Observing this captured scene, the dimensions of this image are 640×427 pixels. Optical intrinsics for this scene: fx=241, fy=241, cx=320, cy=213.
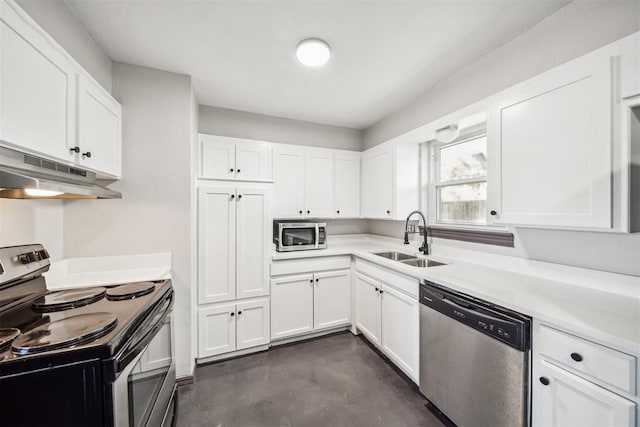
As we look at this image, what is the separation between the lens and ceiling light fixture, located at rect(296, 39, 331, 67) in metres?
1.63

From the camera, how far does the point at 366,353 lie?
7.74 feet

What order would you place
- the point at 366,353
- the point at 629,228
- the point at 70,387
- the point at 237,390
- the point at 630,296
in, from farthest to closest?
the point at 366,353 → the point at 237,390 → the point at 630,296 → the point at 629,228 → the point at 70,387

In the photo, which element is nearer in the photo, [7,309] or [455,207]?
[7,309]

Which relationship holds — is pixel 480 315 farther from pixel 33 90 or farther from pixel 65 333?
pixel 33 90

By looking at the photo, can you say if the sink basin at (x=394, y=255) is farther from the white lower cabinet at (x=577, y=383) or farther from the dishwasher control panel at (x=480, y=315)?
the white lower cabinet at (x=577, y=383)

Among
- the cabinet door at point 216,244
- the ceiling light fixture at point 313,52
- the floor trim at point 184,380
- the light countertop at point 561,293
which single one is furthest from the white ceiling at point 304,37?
the floor trim at point 184,380

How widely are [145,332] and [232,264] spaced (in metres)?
1.08

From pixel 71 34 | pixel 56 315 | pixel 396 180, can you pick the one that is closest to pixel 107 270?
pixel 56 315

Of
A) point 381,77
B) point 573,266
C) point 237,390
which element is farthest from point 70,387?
point 381,77

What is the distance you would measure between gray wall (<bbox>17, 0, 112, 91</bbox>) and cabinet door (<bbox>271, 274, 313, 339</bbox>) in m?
2.12

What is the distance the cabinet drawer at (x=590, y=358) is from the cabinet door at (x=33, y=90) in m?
2.38

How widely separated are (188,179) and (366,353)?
229 cm

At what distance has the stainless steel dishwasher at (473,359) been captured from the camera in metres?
1.18

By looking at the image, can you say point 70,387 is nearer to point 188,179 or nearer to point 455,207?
point 188,179
